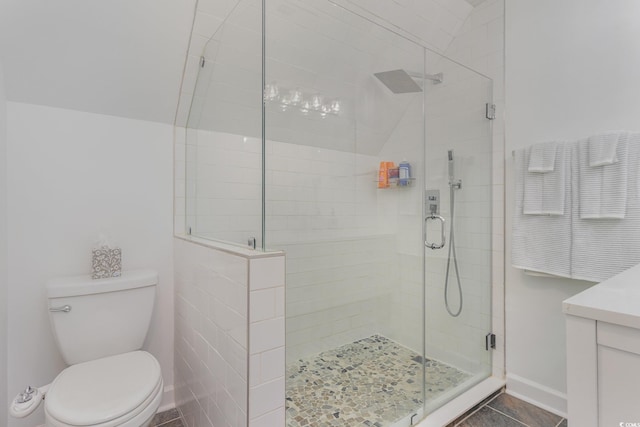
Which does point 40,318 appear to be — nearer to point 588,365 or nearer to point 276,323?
point 276,323

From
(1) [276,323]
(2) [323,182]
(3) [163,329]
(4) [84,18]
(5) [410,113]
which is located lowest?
(3) [163,329]

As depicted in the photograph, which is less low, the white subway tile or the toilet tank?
the white subway tile

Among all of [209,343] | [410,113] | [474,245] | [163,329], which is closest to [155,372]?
[209,343]

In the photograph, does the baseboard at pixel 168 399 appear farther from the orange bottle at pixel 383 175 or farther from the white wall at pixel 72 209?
the orange bottle at pixel 383 175

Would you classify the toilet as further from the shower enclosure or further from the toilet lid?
the shower enclosure

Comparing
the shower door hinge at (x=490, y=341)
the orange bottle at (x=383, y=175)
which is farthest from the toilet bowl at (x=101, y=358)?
the shower door hinge at (x=490, y=341)

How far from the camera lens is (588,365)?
74 cm

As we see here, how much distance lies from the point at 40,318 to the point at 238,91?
1.46m

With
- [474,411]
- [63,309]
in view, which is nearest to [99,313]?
[63,309]

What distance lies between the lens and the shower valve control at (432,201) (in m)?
1.95

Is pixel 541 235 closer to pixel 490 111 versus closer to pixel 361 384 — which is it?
pixel 490 111

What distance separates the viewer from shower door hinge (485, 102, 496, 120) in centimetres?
193

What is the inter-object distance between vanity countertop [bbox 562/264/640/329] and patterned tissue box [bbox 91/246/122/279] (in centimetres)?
182

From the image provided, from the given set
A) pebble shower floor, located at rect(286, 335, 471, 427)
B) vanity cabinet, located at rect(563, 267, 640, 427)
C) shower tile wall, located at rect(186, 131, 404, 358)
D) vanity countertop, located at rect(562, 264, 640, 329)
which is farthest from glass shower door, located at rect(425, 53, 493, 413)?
vanity cabinet, located at rect(563, 267, 640, 427)
